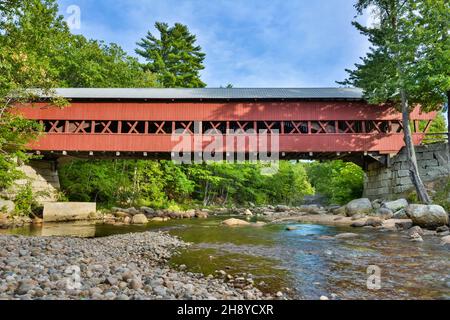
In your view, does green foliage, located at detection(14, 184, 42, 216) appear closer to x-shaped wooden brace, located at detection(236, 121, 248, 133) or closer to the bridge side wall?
x-shaped wooden brace, located at detection(236, 121, 248, 133)

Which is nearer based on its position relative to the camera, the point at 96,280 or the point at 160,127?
the point at 96,280

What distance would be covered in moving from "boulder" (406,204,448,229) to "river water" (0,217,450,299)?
1.50 metres

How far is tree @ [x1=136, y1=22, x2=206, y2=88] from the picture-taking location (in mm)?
31688

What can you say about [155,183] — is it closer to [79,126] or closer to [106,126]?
[106,126]

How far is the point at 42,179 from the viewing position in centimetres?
1656

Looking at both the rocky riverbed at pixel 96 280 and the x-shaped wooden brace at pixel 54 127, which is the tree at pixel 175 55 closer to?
the x-shaped wooden brace at pixel 54 127

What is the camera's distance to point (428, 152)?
584 inches

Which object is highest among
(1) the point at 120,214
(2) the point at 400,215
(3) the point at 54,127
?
(3) the point at 54,127

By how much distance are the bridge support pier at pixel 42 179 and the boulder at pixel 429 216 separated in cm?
1627

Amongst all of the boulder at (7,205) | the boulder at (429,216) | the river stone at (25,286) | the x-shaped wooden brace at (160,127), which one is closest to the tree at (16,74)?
the boulder at (7,205)

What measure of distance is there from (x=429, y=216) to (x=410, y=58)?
730cm

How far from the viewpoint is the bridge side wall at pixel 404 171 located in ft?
46.9

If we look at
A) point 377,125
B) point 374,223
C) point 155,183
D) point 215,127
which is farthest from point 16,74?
point 377,125

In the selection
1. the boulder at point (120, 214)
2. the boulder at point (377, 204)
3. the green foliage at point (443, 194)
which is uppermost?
the green foliage at point (443, 194)
